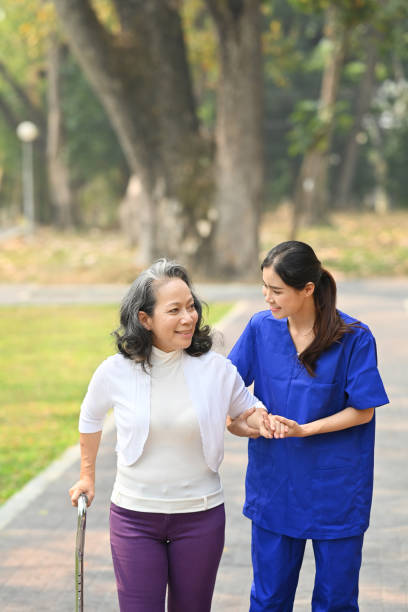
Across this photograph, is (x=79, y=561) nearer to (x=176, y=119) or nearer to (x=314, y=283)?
(x=314, y=283)

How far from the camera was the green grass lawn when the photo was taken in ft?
25.6

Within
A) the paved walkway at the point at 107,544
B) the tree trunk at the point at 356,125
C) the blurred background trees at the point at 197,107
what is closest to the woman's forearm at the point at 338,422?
the paved walkway at the point at 107,544

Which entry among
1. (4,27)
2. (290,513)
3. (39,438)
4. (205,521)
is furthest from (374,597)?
(4,27)

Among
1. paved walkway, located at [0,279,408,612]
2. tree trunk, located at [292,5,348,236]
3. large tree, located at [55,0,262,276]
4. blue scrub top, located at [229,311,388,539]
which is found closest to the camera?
blue scrub top, located at [229,311,388,539]

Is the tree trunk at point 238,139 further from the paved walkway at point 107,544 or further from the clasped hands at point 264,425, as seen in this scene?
the clasped hands at point 264,425

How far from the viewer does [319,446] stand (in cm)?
344

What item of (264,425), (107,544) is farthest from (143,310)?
(107,544)

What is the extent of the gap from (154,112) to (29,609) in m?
14.3

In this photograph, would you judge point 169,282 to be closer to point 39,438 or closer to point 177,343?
point 177,343

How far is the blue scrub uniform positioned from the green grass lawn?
5.01 feet

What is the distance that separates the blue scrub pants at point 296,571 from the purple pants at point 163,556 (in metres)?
0.30

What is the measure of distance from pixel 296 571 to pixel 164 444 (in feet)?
2.45

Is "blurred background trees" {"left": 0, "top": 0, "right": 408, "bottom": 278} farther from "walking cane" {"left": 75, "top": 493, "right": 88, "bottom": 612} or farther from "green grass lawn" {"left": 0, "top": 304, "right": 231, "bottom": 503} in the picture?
"walking cane" {"left": 75, "top": 493, "right": 88, "bottom": 612}

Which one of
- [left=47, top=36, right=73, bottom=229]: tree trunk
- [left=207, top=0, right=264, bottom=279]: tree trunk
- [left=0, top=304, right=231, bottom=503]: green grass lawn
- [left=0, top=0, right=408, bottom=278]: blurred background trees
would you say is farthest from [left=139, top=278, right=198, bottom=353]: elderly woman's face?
[left=47, top=36, right=73, bottom=229]: tree trunk
